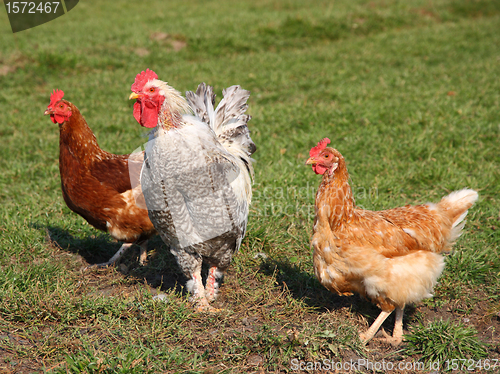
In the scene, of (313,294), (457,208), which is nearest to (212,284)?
(313,294)

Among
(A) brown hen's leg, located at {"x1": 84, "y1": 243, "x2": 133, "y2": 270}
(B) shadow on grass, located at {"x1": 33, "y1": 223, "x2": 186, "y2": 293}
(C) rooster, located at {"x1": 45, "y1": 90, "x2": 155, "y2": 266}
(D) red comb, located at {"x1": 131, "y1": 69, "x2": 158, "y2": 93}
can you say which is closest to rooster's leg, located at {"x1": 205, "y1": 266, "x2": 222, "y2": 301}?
(B) shadow on grass, located at {"x1": 33, "y1": 223, "x2": 186, "y2": 293}

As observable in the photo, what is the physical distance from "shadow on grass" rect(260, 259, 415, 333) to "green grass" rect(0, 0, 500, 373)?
0.06ft

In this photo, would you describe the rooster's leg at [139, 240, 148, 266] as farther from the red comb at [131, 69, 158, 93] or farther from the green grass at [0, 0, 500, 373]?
the red comb at [131, 69, 158, 93]

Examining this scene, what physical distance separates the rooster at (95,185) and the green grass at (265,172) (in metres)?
0.49

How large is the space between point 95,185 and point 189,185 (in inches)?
55.2

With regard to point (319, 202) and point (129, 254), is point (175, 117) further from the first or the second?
point (129, 254)

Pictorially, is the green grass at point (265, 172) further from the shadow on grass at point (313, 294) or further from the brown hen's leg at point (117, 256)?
the brown hen's leg at point (117, 256)

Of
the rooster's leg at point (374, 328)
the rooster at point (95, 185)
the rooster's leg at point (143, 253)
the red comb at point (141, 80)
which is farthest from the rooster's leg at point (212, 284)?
the red comb at point (141, 80)

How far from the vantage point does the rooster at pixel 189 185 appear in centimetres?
298

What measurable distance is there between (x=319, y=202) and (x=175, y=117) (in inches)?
49.7

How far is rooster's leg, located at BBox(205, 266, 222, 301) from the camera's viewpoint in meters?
3.67

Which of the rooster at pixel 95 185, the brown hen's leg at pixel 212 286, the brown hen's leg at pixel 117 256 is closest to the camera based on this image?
the brown hen's leg at pixel 212 286

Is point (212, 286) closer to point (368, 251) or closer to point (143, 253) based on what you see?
point (143, 253)

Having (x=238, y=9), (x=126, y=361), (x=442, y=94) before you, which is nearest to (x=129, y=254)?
(x=126, y=361)
